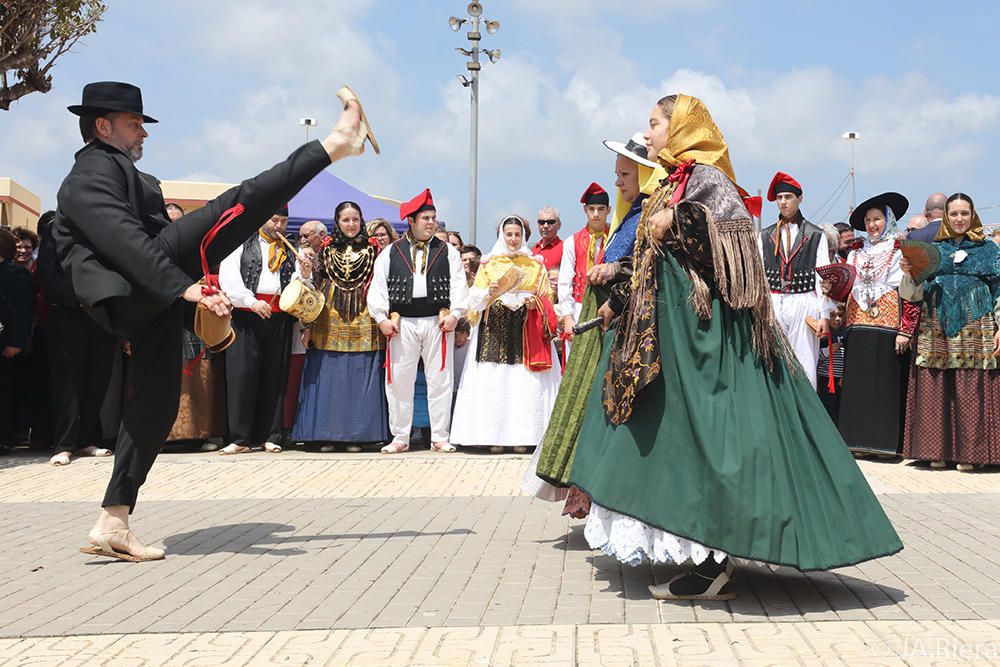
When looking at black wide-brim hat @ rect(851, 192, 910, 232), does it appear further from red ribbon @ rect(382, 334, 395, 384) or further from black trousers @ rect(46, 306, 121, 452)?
black trousers @ rect(46, 306, 121, 452)

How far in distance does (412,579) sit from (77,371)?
6.21 meters

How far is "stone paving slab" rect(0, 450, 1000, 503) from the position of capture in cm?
777

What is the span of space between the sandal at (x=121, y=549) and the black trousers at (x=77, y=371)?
491 cm

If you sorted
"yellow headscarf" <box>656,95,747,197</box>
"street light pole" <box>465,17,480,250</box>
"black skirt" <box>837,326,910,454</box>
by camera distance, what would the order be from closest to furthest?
"yellow headscarf" <box>656,95,747,197</box> → "black skirt" <box>837,326,910,454</box> → "street light pole" <box>465,17,480,250</box>

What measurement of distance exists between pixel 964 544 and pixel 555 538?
6.70 feet

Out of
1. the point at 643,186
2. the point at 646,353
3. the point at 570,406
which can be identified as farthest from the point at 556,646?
the point at 643,186

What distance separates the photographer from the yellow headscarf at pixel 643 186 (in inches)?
190

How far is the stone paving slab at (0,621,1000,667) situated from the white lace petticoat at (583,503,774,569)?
0.30 metres

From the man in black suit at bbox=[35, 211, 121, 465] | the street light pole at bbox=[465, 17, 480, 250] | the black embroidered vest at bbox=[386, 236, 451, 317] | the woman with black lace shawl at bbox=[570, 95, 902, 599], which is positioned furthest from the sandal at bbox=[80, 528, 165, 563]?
the street light pole at bbox=[465, 17, 480, 250]

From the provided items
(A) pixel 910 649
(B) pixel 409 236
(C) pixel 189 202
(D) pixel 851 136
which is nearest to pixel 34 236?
(B) pixel 409 236

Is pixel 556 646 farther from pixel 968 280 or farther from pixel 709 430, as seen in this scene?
pixel 968 280

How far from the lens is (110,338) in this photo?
32.9ft

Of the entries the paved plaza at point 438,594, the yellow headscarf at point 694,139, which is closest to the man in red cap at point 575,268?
the paved plaza at point 438,594

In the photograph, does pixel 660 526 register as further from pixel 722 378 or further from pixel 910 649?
pixel 910 649
